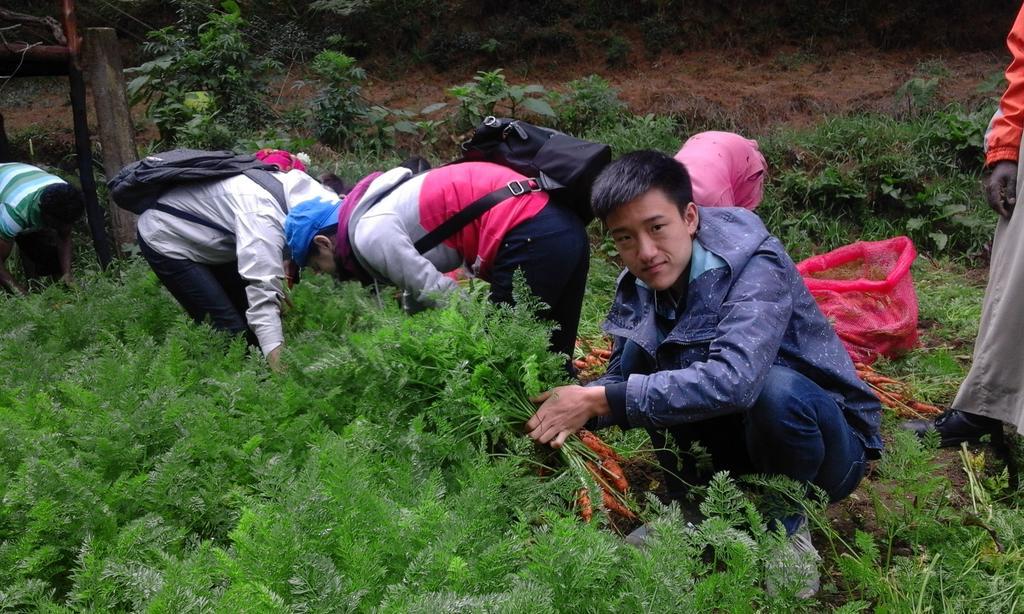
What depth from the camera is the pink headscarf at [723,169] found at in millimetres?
3627

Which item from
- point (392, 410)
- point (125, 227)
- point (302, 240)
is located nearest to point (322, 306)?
point (302, 240)

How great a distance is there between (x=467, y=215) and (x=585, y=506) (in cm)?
127

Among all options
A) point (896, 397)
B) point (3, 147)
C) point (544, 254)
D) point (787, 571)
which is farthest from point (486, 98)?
point (787, 571)

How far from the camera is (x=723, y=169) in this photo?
3.84 m

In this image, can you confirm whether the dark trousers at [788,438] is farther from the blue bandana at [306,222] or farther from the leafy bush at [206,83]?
the leafy bush at [206,83]

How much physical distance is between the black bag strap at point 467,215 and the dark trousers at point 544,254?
0.42ft

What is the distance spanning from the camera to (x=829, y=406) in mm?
2336

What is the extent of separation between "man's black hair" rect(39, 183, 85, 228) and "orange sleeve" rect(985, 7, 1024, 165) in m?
5.91

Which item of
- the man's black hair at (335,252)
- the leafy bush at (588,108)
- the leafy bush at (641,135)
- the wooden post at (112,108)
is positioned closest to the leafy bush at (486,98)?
the leafy bush at (588,108)

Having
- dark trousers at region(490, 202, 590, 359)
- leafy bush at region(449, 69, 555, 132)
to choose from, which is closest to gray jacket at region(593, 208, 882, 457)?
dark trousers at region(490, 202, 590, 359)

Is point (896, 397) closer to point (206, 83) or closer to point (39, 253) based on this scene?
point (39, 253)

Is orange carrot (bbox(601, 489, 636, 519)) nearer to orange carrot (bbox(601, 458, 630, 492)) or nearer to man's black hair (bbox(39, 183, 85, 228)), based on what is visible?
orange carrot (bbox(601, 458, 630, 492))

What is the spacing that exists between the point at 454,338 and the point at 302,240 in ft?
3.69

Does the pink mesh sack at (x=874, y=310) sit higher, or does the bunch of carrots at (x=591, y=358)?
the pink mesh sack at (x=874, y=310)
